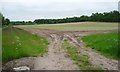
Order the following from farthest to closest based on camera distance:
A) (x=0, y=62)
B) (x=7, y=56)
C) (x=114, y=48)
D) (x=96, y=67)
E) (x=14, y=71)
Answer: (x=114, y=48) < (x=7, y=56) < (x=0, y=62) < (x=96, y=67) < (x=14, y=71)

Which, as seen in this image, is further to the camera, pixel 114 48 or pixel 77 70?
pixel 114 48

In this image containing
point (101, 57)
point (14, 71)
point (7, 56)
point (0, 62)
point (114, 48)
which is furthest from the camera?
point (114, 48)

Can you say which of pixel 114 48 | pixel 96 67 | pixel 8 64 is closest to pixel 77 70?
pixel 96 67

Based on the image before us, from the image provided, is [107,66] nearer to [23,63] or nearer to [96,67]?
[96,67]

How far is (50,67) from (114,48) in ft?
25.8

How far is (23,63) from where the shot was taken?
59.5 feet

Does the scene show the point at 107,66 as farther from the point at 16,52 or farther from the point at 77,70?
the point at 16,52

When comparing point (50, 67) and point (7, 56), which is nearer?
point (50, 67)

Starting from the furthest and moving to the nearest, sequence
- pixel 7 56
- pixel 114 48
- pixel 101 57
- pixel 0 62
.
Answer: pixel 114 48 → pixel 101 57 → pixel 7 56 → pixel 0 62

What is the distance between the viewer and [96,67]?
56.4 ft

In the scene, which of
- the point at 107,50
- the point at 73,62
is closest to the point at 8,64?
the point at 73,62

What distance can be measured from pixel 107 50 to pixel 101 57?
90.5 inches

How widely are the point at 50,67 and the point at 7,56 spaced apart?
13.5 ft

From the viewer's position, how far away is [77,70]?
636 inches
